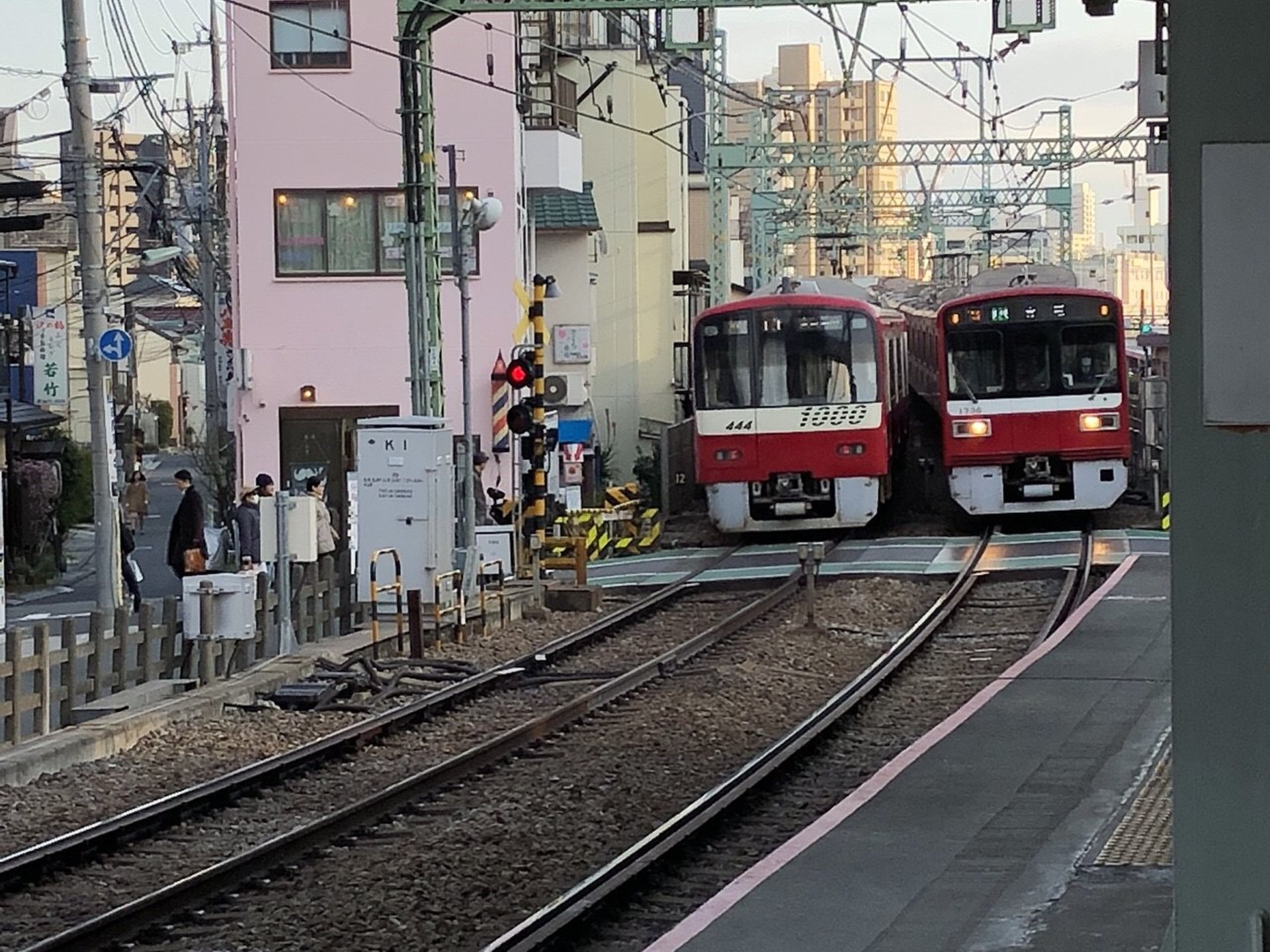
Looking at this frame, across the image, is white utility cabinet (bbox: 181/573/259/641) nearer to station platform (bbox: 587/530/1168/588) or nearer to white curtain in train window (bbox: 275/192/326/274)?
station platform (bbox: 587/530/1168/588)

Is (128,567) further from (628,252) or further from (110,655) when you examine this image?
(628,252)

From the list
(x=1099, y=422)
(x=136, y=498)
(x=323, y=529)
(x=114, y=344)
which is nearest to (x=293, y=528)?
(x=323, y=529)

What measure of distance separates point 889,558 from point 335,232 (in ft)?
34.2

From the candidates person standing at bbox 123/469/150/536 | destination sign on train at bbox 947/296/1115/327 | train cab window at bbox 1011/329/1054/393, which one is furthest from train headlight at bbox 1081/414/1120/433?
person standing at bbox 123/469/150/536

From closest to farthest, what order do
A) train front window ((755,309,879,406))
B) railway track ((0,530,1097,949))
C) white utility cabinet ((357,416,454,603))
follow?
railway track ((0,530,1097,949)), white utility cabinet ((357,416,454,603)), train front window ((755,309,879,406))

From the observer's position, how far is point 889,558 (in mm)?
23672

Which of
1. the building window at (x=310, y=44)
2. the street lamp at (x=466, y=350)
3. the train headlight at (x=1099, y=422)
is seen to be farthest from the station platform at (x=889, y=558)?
the building window at (x=310, y=44)

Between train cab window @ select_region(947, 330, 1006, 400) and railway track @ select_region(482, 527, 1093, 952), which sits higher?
train cab window @ select_region(947, 330, 1006, 400)

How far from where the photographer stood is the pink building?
29438 millimetres

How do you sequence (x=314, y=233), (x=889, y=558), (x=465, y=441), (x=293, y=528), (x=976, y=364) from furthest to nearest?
(x=314, y=233)
(x=976, y=364)
(x=889, y=558)
(x=465, y=441)
(x=293, y=528)

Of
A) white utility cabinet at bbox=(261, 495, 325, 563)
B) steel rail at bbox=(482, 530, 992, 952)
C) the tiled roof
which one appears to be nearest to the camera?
steel rail at bbox=(482, 530, 992, 952)

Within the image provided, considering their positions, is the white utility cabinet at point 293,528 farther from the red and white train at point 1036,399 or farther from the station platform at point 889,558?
the red and white train at point 1036,399

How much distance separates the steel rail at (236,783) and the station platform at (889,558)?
19.5ft

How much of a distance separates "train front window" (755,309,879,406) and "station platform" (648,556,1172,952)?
39.9 feet
